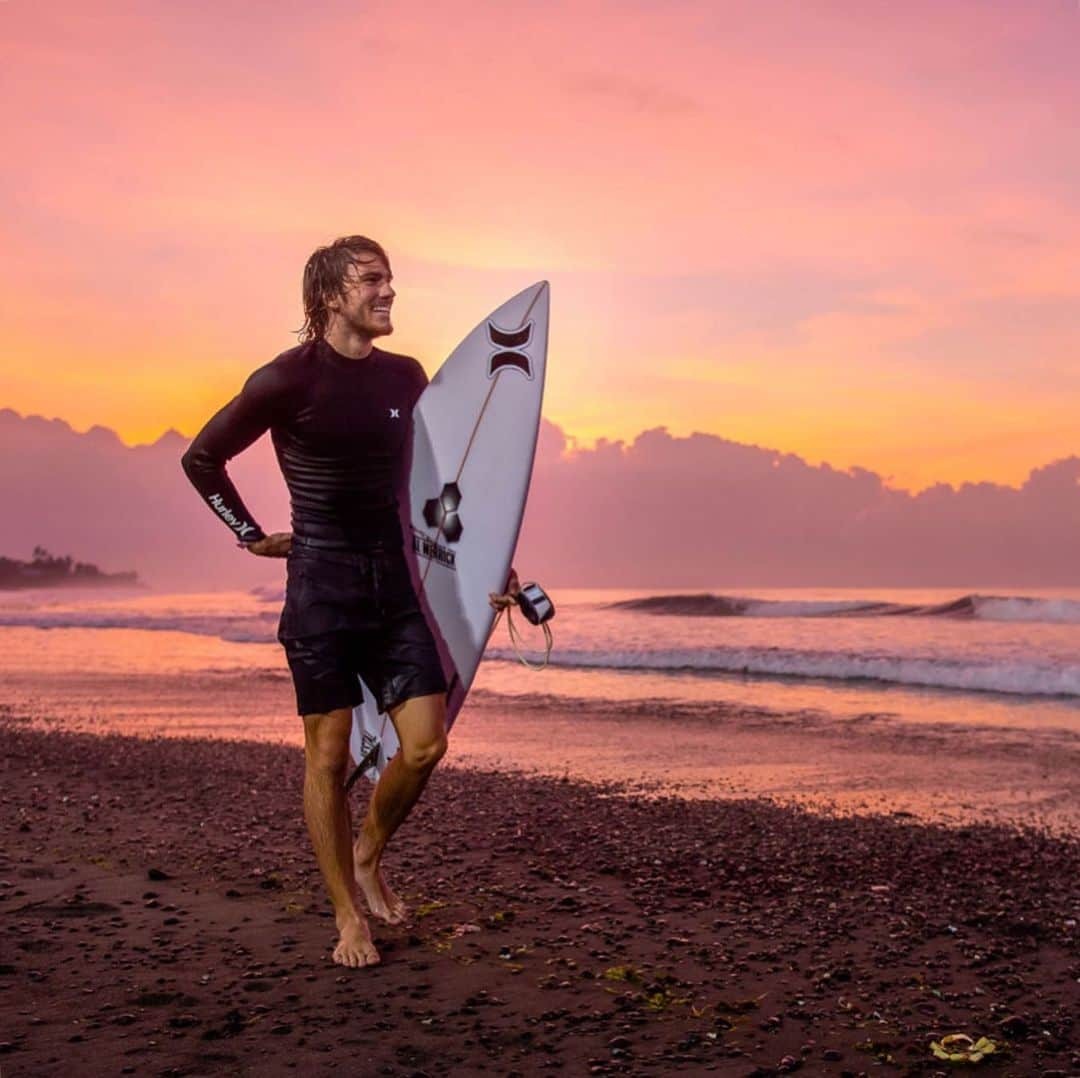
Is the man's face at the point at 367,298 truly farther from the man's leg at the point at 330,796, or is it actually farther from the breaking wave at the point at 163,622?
the breaking wave at the point at 163,622

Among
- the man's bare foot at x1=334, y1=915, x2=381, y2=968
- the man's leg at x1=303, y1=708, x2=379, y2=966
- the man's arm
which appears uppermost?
the man's arm

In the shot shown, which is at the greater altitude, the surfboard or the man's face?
the man's face

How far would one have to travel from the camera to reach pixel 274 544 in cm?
471

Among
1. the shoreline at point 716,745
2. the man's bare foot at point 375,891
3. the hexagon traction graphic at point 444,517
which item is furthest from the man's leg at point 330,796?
the shoreline at point 716,745

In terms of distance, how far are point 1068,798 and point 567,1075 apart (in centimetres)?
611

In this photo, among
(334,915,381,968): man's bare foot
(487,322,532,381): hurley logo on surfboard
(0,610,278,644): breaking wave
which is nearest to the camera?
(334,915,381,968): man's bare foot

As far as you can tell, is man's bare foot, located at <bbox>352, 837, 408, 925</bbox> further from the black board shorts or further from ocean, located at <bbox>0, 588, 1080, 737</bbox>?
ocean, located at <bbox>0, 588, 1080, 737</bbox>

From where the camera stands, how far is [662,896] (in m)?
5.22

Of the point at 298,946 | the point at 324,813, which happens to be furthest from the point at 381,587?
the point at 298,946

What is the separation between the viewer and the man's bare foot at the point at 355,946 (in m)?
4.19

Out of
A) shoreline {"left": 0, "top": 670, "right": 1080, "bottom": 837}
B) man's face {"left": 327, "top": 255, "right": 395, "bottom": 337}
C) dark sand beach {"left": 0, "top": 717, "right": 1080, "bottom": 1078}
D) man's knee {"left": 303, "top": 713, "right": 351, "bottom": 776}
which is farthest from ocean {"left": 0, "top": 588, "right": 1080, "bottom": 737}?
man's face {"left": 327, "top": 255, "right": 395, "bottom": 337}

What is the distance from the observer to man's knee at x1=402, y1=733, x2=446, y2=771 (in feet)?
14.6

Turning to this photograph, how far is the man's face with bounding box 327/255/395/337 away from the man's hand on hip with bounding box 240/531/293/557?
0.86 meters

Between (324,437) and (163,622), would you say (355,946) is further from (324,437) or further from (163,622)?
(163,622)
